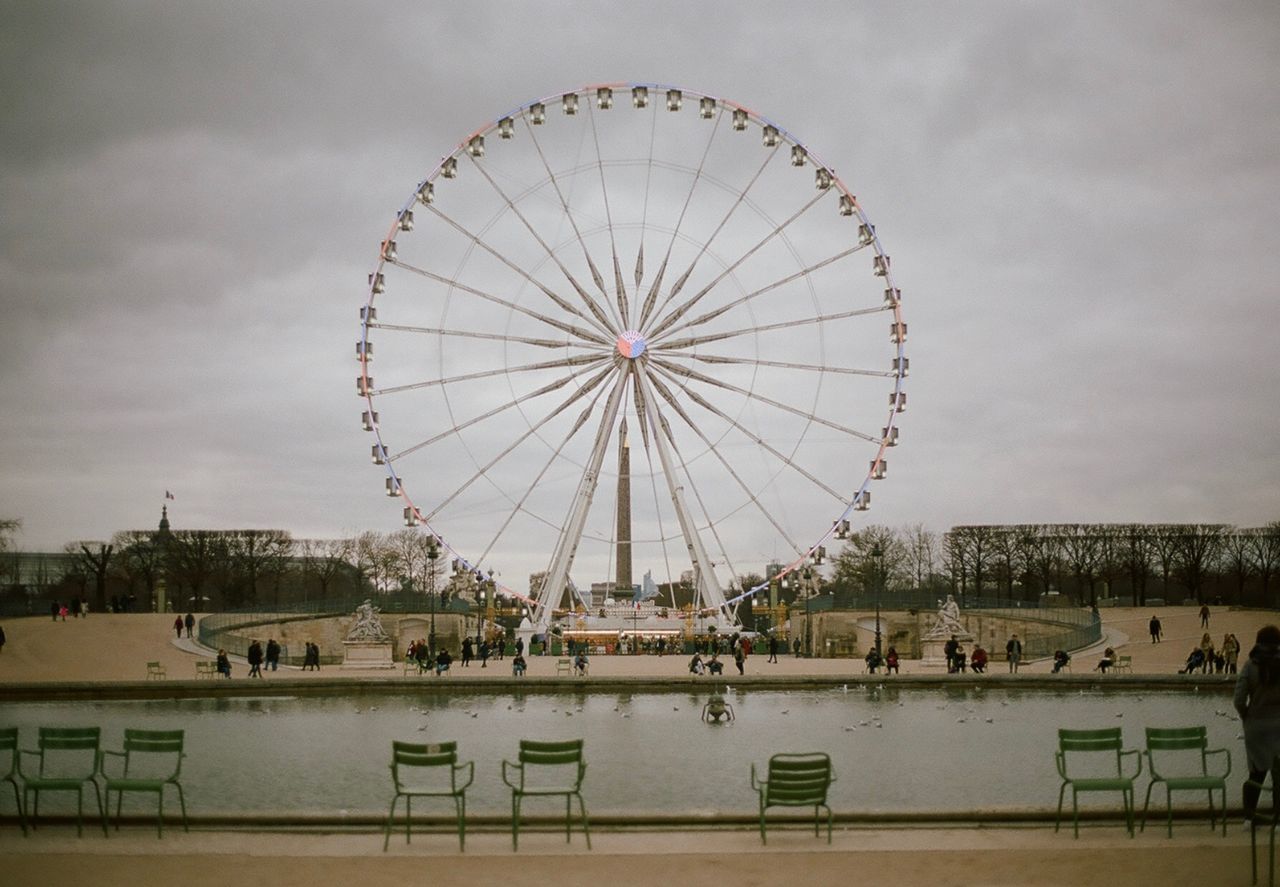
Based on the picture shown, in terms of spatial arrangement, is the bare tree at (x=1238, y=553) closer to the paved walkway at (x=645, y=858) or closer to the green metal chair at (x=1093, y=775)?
the green metal chair at (x=1093, y=775)

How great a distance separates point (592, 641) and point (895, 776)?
39.2 m

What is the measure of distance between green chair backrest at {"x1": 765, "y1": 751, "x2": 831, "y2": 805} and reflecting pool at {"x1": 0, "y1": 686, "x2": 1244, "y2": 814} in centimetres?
118

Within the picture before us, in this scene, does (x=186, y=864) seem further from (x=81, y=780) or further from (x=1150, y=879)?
(x=1150, y=879)

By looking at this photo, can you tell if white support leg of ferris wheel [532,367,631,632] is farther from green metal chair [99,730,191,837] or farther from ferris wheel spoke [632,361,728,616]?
green metal chair [99,730,191,837]

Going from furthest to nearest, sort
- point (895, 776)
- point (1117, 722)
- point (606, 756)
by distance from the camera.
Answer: point (1117, 722), point (606, 756), point (895, 776)

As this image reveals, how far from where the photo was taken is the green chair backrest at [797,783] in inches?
431

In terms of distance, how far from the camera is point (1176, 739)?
482 inches

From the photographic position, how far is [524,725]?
22.5 meters

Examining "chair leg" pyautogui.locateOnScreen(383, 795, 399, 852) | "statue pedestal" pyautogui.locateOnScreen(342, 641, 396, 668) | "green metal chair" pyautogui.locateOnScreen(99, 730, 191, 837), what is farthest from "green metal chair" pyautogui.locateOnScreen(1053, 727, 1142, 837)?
"statue pedestal" pyautogui.locateOnScreen(342, 641, 396, 668)

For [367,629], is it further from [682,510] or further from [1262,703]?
[1262,703]

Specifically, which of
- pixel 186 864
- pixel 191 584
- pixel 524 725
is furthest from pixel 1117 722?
pixel 191 584

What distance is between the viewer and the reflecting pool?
14.6 meters

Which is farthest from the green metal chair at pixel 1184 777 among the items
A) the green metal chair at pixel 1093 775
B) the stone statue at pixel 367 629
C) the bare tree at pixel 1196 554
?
the bare tree at pixel 1196 554

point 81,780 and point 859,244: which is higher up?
point 859,244
